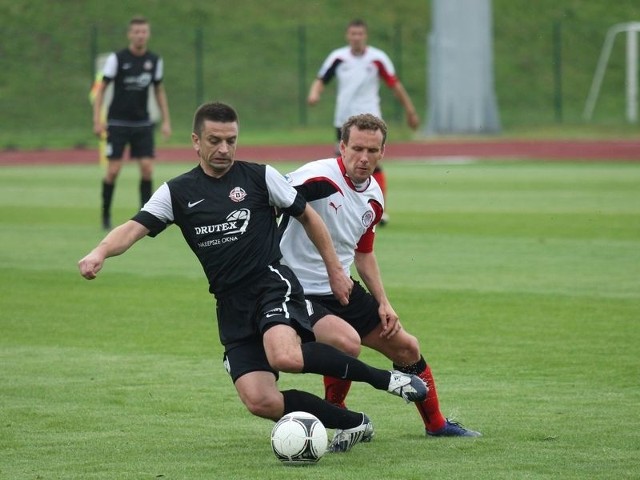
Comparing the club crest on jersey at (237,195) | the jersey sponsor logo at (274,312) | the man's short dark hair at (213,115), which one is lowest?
the jersey sponsor logo at (274,312)

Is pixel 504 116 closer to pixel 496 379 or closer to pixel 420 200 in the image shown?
pixel 420 200

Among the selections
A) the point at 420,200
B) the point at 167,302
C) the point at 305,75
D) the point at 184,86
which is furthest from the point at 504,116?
the point at 167,302

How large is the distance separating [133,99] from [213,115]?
35.3ft

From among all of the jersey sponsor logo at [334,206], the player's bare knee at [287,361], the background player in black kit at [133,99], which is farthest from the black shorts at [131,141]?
the player's bare knee at [287,361]

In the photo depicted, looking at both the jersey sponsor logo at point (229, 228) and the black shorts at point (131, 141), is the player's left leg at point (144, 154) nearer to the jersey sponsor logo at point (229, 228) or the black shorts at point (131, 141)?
the black shorts at point (131, 141)

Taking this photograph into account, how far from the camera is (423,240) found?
1530cm

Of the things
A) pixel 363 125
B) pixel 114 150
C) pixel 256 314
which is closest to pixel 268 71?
pixel 114 150

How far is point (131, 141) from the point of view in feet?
55.7

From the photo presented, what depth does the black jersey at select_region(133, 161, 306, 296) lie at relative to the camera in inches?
255

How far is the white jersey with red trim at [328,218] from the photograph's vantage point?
22.6ft

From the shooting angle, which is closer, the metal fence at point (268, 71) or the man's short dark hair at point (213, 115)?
the man's short dark hair at point (213, 115)

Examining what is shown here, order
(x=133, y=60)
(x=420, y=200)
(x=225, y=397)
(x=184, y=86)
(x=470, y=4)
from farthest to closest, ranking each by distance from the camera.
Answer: (x=184, y=86)
(x=470, y=4)
(x=420, y=200)
(x=133, y=60)
(x=225, y=397)

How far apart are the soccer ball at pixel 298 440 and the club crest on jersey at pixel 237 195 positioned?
1.13 m

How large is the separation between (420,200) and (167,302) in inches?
399
